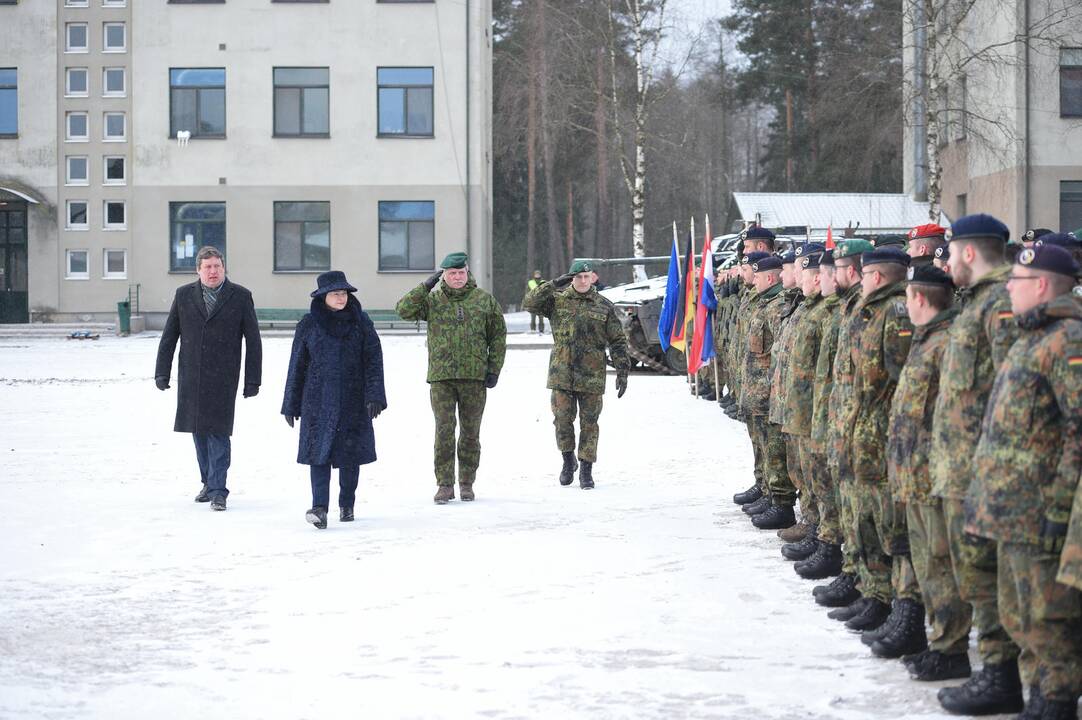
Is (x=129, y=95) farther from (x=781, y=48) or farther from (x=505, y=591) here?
(x=505, y=591)

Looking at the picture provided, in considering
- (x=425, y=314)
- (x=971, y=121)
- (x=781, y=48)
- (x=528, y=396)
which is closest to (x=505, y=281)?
(x=781, y=48)

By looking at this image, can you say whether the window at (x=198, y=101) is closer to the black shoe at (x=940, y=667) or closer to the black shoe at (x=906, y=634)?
the black shoe at (x=906, y=634)

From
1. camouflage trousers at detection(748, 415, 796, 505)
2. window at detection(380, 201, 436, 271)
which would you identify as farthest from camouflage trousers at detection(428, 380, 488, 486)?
window at detection(380, 201, 436, 271)

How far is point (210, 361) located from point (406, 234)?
29136 millimetres

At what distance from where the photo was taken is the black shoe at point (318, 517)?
32.7 ft

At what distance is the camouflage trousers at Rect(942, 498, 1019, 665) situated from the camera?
548cm

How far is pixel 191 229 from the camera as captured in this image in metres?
40.3

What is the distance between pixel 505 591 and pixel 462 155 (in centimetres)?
3295

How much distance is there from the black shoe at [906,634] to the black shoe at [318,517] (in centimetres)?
467

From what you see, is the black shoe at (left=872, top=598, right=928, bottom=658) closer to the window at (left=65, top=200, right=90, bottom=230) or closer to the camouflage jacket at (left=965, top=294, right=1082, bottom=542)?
the camouflage jacket at (left=965, top=294, right=1082, bottom=542)

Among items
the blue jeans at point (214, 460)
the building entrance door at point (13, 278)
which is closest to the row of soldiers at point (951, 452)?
the blue jeans at point (214, 460)

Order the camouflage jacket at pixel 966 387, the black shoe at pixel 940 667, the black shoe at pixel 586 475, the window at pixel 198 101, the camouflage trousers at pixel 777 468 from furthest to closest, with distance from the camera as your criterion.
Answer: the window at pixel 198 101, the black shoe at pixel 586 475, the camouflage trousers at pixel 777 468, the black shoe at pixel 940 667, the camouflage jacket at pixel 966 387

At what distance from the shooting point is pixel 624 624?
23.3 ft

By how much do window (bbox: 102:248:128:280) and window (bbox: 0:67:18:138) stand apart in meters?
4.28
